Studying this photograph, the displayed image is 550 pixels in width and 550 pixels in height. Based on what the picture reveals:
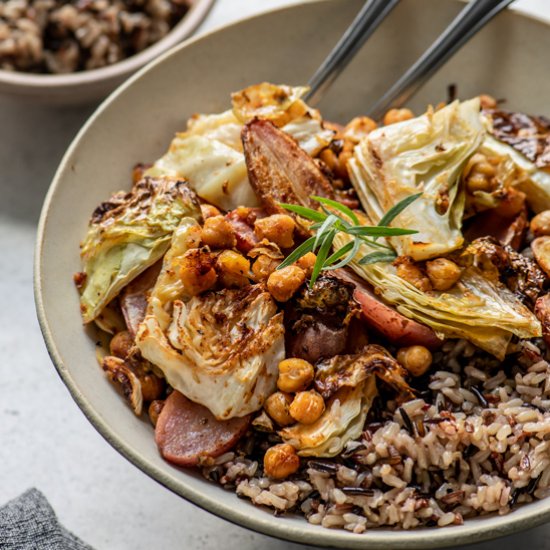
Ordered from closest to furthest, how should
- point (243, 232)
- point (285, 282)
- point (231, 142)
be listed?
point (285, 282) < point (243, 232) < point (231, 142)

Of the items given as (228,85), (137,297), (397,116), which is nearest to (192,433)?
(137,297)

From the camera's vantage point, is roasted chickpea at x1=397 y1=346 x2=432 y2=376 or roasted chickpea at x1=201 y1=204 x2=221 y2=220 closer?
roasted chickpea at x1=397 y1=346 x2=432 y2=376

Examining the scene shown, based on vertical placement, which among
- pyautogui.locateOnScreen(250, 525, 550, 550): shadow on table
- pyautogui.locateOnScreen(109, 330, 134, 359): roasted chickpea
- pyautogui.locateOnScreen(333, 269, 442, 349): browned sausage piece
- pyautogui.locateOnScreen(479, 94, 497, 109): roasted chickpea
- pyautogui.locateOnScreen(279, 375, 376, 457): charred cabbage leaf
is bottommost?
pyautogui.locateOnScreen(250, 525, 550, 550): shadow on table

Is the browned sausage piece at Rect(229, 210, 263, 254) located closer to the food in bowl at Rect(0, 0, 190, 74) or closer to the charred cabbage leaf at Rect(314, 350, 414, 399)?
the charred cabbage leaf at Rect(314, 350, 414, 399)

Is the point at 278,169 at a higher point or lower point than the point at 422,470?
higher

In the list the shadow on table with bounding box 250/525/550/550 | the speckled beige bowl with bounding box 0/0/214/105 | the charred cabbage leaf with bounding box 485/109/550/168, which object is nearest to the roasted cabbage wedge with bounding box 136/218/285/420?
the shadow on table with bounding box 250/525/550/550

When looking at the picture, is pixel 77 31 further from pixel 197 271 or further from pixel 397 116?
pixel 197 271
